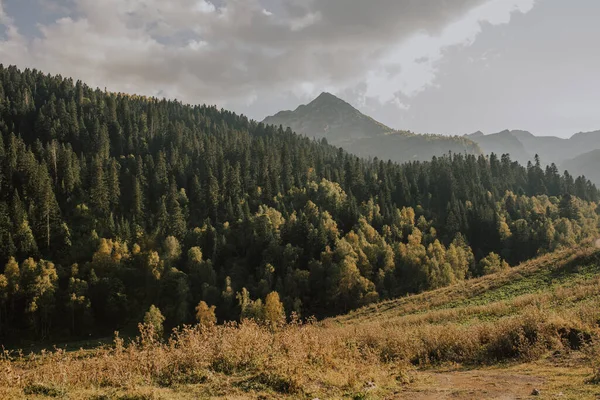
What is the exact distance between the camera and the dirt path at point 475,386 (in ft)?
38.0

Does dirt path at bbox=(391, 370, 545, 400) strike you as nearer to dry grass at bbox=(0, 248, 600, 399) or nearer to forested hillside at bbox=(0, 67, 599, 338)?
dry grass at bbox=(0, 248, 600, 399)

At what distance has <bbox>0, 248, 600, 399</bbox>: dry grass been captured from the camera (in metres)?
10.5

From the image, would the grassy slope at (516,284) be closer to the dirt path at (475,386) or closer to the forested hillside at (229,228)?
the dirt path at (475,386)

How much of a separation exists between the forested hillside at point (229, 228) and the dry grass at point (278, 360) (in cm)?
6819

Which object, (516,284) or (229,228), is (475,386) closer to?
(516,284)

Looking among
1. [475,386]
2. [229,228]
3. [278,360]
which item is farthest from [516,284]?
[229,228]

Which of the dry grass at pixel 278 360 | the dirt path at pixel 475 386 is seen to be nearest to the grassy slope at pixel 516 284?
the dry grass at pixel 278 360

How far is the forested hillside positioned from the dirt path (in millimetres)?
71431

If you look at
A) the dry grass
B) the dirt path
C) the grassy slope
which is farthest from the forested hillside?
the dirt path

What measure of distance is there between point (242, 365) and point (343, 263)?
89.4 m

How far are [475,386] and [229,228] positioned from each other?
4708 inches

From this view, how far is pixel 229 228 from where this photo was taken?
420 ft

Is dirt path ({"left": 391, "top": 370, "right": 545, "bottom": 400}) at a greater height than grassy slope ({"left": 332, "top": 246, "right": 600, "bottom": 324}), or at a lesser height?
greater

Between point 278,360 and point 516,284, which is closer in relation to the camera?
point 278,360
